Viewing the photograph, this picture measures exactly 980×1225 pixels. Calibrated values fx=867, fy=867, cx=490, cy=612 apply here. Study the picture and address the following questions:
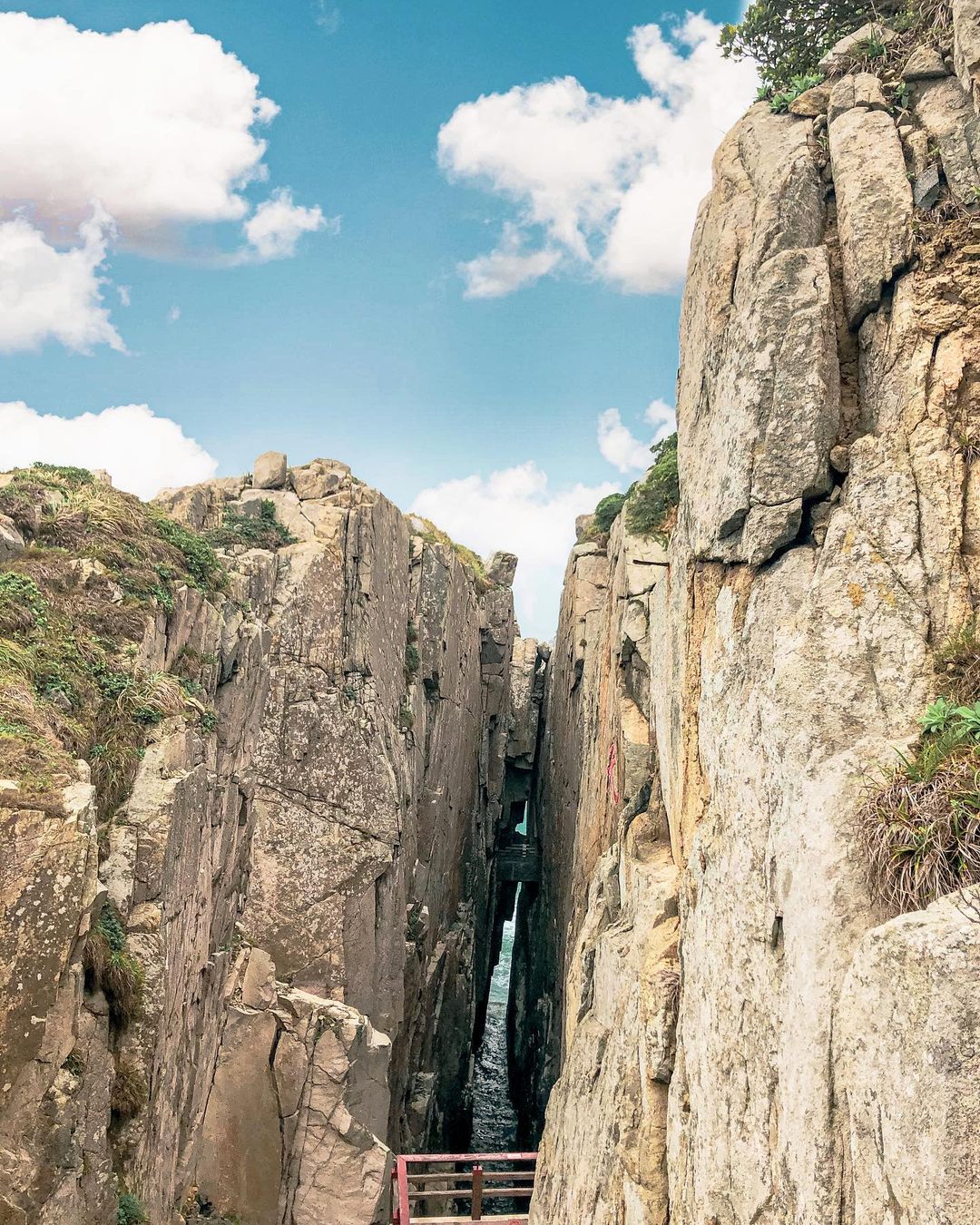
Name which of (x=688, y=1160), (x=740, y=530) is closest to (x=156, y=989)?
(x=688, y=1160)

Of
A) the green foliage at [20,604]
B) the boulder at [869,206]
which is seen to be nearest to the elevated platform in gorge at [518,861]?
the green foliage at [20,604]

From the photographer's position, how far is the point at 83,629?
474 inches

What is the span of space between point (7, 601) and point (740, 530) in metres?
9.76

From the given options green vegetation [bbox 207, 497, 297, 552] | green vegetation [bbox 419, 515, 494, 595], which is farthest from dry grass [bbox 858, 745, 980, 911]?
green vegetation [bbox 419, 515, 494, 595]

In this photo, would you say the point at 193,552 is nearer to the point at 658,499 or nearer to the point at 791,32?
the point at 658,499

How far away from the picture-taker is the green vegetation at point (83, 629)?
9812mm

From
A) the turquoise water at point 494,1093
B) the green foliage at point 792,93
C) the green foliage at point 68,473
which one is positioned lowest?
the turquoise water at point 494,1093

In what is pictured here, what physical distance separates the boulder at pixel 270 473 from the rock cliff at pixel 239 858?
8cm

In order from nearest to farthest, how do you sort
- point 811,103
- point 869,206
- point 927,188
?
point 927,188, point 869,206, point 811,103

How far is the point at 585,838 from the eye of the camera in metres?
25.8

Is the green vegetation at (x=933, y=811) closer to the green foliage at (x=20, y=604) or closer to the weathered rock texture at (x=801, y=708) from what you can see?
the weathered rock texture at (x=801, y=708)

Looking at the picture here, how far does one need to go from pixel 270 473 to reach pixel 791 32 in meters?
16.8

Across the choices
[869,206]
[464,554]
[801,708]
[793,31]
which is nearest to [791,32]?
[793,31]

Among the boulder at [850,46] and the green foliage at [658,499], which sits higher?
the boulder at [850,46]
